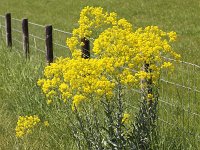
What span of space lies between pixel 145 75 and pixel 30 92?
3.70 metres

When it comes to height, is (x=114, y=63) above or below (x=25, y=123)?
above

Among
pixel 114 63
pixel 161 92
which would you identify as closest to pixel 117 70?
pixel 114 63

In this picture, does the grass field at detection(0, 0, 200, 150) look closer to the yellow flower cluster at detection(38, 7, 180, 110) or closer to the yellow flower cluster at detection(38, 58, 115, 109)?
the yellow flower cluster at detection(38, 7, 180, 110)

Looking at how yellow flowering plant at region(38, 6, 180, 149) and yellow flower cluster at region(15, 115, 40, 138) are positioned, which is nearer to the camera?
yellow flowering plant at region(38, 6, 180, 149)

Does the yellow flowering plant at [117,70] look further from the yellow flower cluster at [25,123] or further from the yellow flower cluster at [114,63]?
the yellow flower cluster at [25,123]

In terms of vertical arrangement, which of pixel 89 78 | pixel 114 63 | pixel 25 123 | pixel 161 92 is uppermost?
pixel 114 63

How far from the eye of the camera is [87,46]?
7.01 m

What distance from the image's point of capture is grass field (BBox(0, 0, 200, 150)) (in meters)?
4.97

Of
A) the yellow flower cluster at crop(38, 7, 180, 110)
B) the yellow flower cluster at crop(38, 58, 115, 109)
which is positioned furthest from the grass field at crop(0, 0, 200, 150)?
the yellow flower cluster at crop(38, 58, 115, 109)

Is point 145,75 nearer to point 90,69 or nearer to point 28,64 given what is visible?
point 90,69

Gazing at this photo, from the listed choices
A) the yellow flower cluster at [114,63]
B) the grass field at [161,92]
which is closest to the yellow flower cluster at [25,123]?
the grass field at [161,92]

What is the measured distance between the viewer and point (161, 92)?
717 cm

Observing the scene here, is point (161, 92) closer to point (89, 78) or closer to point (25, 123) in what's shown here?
point (25, 123)

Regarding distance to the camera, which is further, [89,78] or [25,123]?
[25,123]
